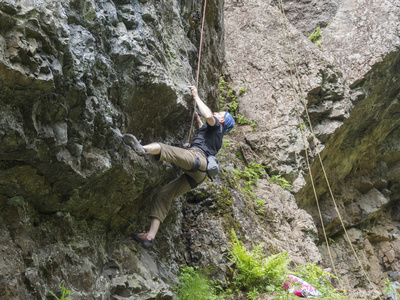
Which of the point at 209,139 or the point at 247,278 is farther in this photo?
the point at 247,278

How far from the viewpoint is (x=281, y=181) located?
387 inches

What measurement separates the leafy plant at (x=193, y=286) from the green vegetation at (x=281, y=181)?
14.4 feet

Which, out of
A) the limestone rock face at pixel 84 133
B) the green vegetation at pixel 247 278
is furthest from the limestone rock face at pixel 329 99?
the limestone rock face at pixel 84 133

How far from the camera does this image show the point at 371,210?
46.8ft

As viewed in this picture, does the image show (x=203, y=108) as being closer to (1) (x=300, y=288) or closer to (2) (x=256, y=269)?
(2) (x=256, y=269)

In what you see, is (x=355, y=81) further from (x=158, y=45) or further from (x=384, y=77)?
(x=158, y=45)

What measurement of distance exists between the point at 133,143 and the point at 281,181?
6.33 metres

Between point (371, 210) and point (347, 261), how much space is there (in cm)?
241

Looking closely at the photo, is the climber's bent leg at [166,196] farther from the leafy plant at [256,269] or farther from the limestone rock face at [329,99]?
the limestone rock face at [329,99]

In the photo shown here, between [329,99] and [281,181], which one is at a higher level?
[329,99]

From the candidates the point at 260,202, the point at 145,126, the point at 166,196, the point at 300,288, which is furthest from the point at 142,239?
the point at 260,202

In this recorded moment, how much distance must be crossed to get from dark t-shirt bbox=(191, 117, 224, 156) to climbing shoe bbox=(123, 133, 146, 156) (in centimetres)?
133

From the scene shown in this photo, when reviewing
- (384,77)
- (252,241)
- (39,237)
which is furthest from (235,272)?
(384,77)

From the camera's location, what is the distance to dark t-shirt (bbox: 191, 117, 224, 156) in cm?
549
